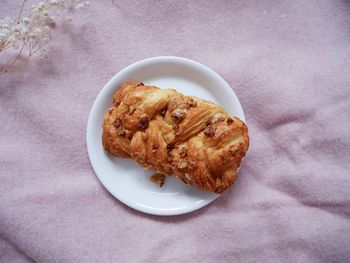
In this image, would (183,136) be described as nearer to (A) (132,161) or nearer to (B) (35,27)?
(A) (132,161)

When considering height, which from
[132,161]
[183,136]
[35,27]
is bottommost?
[132,161]

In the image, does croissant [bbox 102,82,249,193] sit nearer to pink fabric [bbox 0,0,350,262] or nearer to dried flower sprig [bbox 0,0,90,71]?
pink fabric [bbox 0,0,350,262]

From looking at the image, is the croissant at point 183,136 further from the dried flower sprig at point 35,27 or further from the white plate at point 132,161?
the dried flower sprig at point 35,27

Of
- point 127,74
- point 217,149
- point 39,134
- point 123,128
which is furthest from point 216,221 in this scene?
point 39,134

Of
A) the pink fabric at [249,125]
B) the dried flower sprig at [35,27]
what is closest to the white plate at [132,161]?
the pink fabric at [249,125]

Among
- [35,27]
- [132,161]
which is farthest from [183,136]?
[35,27]

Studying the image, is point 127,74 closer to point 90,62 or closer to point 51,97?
point 90,62
